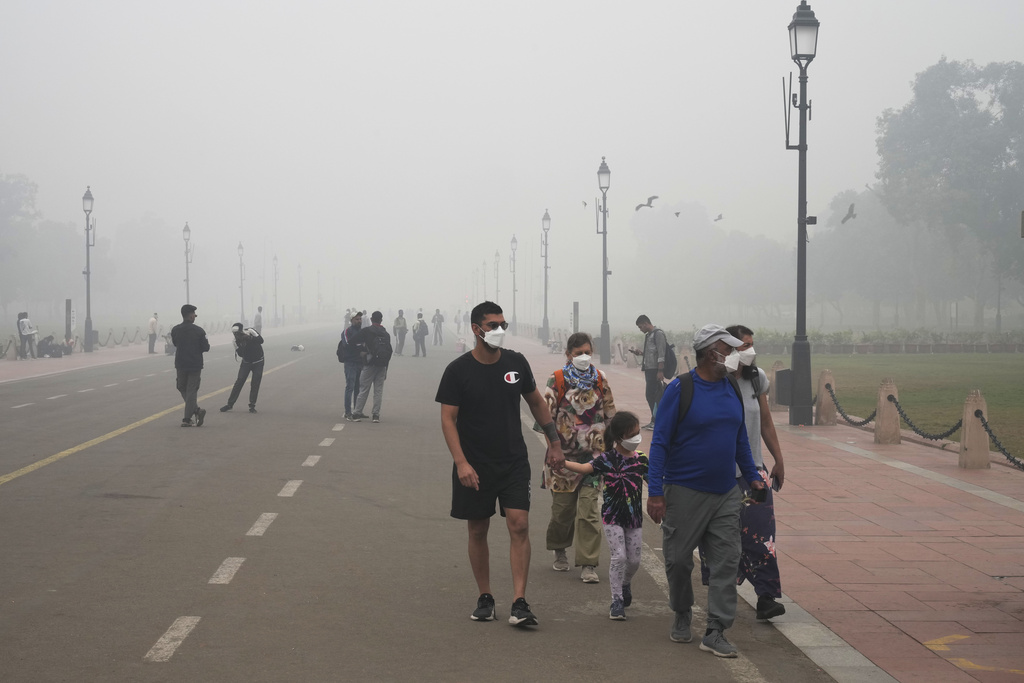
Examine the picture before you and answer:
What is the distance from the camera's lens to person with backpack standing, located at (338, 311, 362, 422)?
18250 mm

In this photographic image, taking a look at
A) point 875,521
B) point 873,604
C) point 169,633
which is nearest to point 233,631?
point 169,633

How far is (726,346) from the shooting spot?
19.2ft

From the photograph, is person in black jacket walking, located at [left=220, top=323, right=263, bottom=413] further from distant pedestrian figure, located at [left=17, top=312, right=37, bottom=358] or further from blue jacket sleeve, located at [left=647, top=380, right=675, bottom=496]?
distant pedestrian figure, located at [left=17, top=312, right=37, bottom=358]

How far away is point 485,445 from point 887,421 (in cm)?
1033

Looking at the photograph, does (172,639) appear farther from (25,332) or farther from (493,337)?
(25,332)

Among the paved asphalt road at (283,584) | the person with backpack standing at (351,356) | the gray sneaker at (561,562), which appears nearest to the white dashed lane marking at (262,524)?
the paved asphalt road at (283,584)

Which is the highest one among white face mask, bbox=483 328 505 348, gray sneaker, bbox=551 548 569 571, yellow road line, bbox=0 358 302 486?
white face mask, bbox=483 328 505 348

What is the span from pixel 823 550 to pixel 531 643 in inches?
128

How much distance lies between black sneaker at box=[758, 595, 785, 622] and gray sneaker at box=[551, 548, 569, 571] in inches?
68.6

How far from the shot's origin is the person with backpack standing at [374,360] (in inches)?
715

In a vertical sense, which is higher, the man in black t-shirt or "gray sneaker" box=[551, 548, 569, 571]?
the man in black t-shirt

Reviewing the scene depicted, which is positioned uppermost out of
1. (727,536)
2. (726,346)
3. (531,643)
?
(726,346)

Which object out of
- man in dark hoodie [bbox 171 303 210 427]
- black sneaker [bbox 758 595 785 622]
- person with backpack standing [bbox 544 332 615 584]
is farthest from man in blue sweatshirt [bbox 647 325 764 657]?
man in dark hoodie [bbox 171 303 210 427]

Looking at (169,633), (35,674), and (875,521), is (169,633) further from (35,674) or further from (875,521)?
(875,521)
